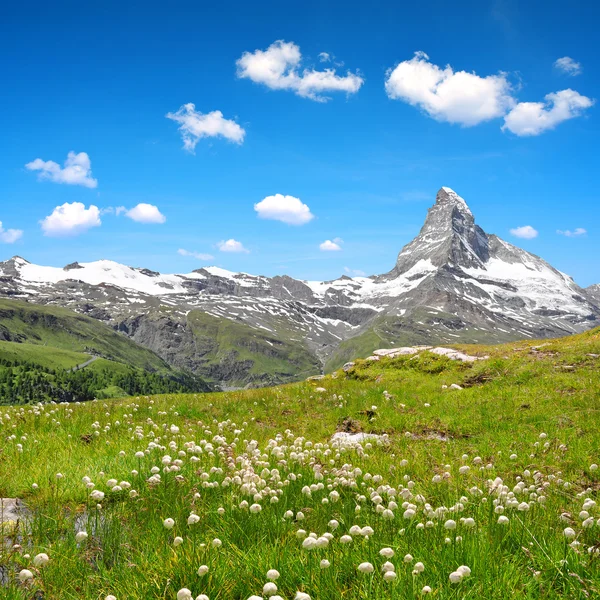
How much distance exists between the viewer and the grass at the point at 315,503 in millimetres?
4574

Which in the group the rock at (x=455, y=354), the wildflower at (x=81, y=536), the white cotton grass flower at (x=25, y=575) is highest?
the rock at (x=455, y=354)

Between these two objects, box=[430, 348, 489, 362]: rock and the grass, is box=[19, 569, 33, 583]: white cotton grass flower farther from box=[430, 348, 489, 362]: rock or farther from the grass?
box=[430, 348, 489, 362]: rock

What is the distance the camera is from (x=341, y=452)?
35.2 ft

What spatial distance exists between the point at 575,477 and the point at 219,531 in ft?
24.9

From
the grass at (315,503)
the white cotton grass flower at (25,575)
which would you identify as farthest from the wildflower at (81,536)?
the white cotton grass flower at (25,575)

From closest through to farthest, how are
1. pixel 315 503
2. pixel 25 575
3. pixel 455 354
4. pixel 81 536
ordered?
1. pixel 25 575
2. pixel 81 536
3. pixel 315 503
4. pixel 455 354

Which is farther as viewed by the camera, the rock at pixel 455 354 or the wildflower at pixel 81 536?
the rock at pixel 455 354

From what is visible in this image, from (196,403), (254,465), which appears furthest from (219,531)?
Result: (196,403)

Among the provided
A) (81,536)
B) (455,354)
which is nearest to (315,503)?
(81,536)

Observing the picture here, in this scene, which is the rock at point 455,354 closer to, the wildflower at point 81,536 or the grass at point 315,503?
the grass at point 315,503

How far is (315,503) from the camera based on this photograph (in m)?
7.02

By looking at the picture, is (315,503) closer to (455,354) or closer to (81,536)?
(81,536)

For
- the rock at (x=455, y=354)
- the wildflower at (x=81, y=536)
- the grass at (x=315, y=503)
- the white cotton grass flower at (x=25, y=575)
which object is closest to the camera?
the white cotton grass flower at (x=25, y=575)

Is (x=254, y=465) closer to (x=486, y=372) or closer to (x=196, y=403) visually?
(x=196, y=403)
